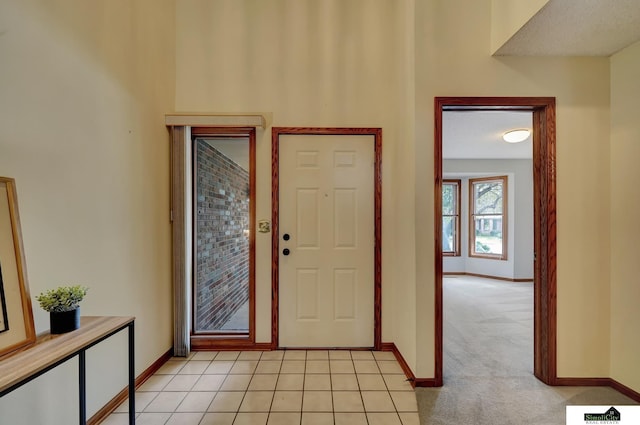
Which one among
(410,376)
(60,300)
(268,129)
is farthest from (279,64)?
(410,376)

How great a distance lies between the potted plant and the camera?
121 centimetres

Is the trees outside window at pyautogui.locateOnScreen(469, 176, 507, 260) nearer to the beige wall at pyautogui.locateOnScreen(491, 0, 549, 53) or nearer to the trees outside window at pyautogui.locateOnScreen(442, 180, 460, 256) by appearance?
the trees outside window at pyautogui.locateOnScreen(442, 180, 460, 256)

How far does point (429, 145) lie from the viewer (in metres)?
2.08

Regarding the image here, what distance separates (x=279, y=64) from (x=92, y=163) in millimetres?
1710

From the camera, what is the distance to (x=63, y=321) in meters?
1.23

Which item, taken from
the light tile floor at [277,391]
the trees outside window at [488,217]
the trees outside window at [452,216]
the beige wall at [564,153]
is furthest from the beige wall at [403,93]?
the trees outside window at [452,216]

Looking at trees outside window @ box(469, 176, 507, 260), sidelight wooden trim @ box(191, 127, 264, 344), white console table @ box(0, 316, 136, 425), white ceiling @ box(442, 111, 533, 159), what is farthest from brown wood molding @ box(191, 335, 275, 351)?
trees outside window @ box(469, 176, 507, 260)

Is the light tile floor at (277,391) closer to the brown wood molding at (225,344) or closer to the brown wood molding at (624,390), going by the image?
the brown wood molding at (225,344)

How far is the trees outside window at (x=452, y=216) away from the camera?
6535 mm

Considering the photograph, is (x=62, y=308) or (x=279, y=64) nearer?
(x=62, y=308)

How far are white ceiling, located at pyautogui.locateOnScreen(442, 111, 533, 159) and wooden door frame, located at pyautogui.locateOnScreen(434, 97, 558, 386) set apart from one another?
21.2 inches

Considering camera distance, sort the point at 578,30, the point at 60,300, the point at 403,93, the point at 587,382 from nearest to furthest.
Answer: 1. the point at 60,300
2. the point at 578,30
3. the point at 587,382
4. the point at 403,93

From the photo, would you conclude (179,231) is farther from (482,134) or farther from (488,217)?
(488,217)

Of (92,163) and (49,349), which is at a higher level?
(92,163)
